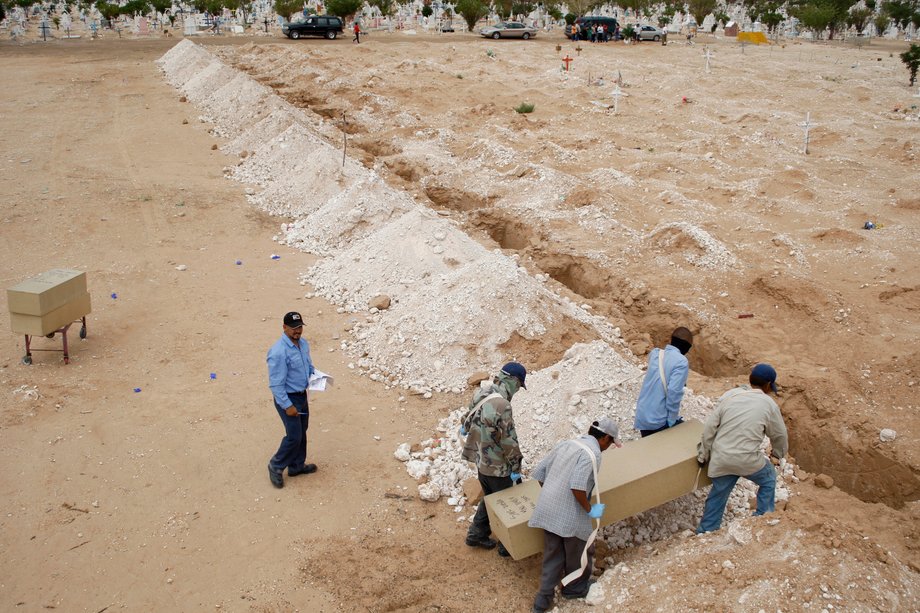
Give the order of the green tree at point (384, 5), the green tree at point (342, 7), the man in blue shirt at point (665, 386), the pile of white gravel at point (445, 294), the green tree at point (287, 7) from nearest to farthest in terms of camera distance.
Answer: the man in blue shirt at point (665, 386), the pile of white gravel at point (445, 294), the green tree at point (342, 7), the green tree at point (287, 7), the green tree at point (384, 5)

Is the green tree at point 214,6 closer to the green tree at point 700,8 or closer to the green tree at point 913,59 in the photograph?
the green tree at point 700,8

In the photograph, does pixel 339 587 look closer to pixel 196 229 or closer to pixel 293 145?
pixel 196 229

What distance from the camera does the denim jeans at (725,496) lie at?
16.4 ft

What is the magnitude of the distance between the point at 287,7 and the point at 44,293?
1503 inches

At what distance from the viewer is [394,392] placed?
763cm

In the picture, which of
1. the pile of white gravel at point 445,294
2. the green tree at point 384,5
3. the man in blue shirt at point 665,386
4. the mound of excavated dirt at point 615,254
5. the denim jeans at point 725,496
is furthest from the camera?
the green tree at point 384,5

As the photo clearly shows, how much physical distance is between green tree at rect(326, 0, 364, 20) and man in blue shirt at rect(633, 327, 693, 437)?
38.4m

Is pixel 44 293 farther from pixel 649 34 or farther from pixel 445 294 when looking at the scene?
pixel 649 34

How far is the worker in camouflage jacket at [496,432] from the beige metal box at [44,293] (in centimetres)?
523

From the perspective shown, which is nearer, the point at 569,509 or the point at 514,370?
the point at 569,509

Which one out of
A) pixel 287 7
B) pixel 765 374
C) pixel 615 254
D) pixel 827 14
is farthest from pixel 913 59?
pixel 287 7

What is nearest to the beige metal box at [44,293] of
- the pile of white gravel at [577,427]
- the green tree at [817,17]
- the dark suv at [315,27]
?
the pile of white gravel at [577,427]

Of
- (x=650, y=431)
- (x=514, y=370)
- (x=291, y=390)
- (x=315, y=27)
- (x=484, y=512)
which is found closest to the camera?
(x=514, y=370)

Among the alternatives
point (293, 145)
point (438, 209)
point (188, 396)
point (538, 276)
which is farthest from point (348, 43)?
point (188, 396)
